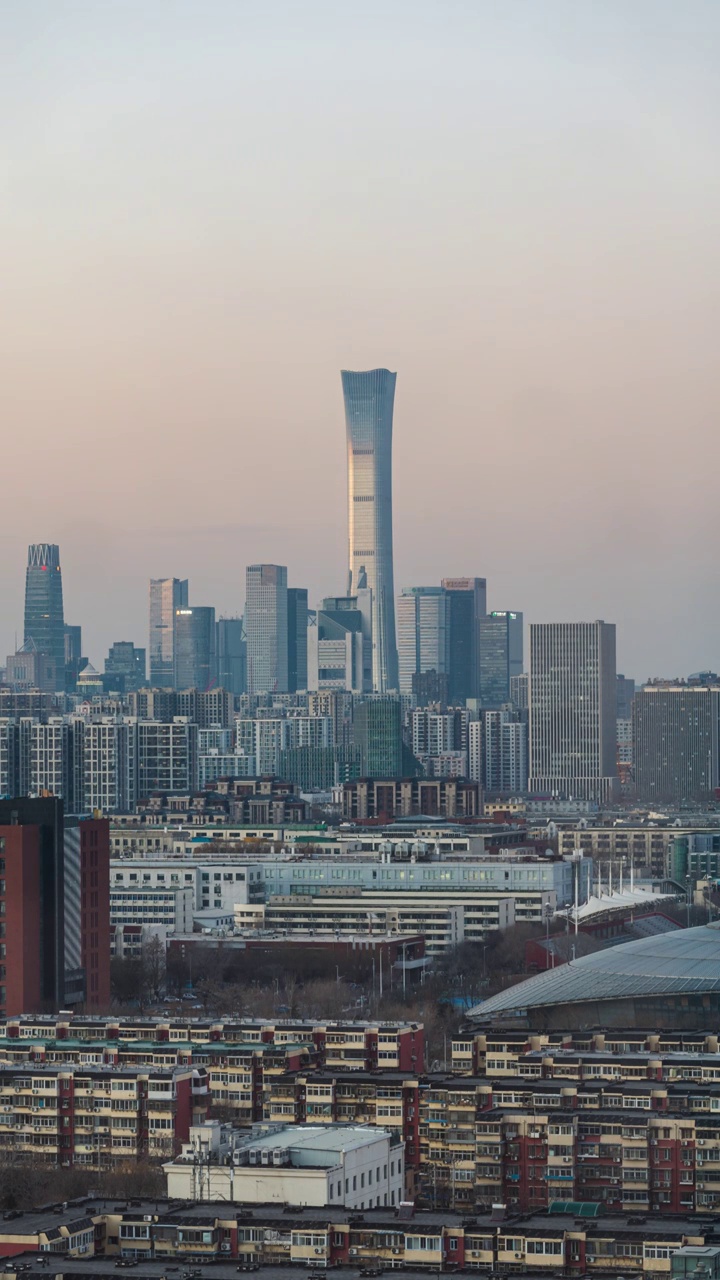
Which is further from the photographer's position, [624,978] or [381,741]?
[381,741]

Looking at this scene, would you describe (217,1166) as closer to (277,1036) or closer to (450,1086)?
(450,1086)

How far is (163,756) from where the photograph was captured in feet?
486

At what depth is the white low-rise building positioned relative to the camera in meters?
35.1

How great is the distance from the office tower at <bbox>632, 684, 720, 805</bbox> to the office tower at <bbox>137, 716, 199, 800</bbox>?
5498 centimetres

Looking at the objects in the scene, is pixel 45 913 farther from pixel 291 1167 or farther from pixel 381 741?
pixel 381 741

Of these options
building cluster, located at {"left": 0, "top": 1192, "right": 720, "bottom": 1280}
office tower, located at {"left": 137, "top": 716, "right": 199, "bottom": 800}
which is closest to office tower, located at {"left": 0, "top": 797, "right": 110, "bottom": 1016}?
building cluster, located at {"left": 0, "top": 1192, "right": 720, "bottom": 1280}

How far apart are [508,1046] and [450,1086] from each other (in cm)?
507

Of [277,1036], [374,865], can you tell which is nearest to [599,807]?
[374,865]

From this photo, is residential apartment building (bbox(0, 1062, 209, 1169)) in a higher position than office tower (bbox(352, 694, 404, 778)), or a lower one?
lower

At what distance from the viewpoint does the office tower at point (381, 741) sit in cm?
17488

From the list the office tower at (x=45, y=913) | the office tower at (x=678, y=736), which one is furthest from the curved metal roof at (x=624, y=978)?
the office tower at (x=678, y=736)

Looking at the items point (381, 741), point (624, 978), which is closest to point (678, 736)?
point (381, 741)

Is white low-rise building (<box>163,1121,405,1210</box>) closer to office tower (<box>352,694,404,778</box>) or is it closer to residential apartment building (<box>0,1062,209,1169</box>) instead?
residential apartment building (<box>0,1062,209,1169</box>)

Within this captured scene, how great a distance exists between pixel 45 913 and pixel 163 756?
9037cm
